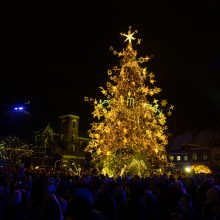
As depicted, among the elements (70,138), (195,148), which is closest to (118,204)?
(195,148)

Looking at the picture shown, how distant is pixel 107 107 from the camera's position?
80.7 ft

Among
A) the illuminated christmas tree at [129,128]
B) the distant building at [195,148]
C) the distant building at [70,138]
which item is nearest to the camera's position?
the illuminated christmas tree at [129,128]

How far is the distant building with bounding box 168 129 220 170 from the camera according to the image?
235 ft

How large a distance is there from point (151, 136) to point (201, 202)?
1224 cm

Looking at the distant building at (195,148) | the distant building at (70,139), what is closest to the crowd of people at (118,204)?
the distant building at (195,148)

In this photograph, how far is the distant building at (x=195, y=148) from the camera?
7169 centimetres

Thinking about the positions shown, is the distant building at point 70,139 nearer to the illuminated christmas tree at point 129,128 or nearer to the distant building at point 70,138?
the distant building at point 70,138

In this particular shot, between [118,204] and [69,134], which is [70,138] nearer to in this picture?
[69,134]

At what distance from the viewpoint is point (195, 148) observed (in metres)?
74.2

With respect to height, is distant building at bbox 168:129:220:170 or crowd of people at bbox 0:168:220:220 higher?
distant building at bbox 168:129:220:170

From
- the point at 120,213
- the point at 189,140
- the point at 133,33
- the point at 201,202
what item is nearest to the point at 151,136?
the point at 133,33

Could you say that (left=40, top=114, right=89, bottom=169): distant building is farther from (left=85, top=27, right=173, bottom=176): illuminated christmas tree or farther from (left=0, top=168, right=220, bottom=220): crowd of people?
(left=0, top=168, right=220, bottom=220): crowd of people

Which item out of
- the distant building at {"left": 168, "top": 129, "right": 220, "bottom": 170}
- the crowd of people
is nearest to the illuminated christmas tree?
the crowd of people

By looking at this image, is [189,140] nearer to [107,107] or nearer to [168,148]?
[168,148]
